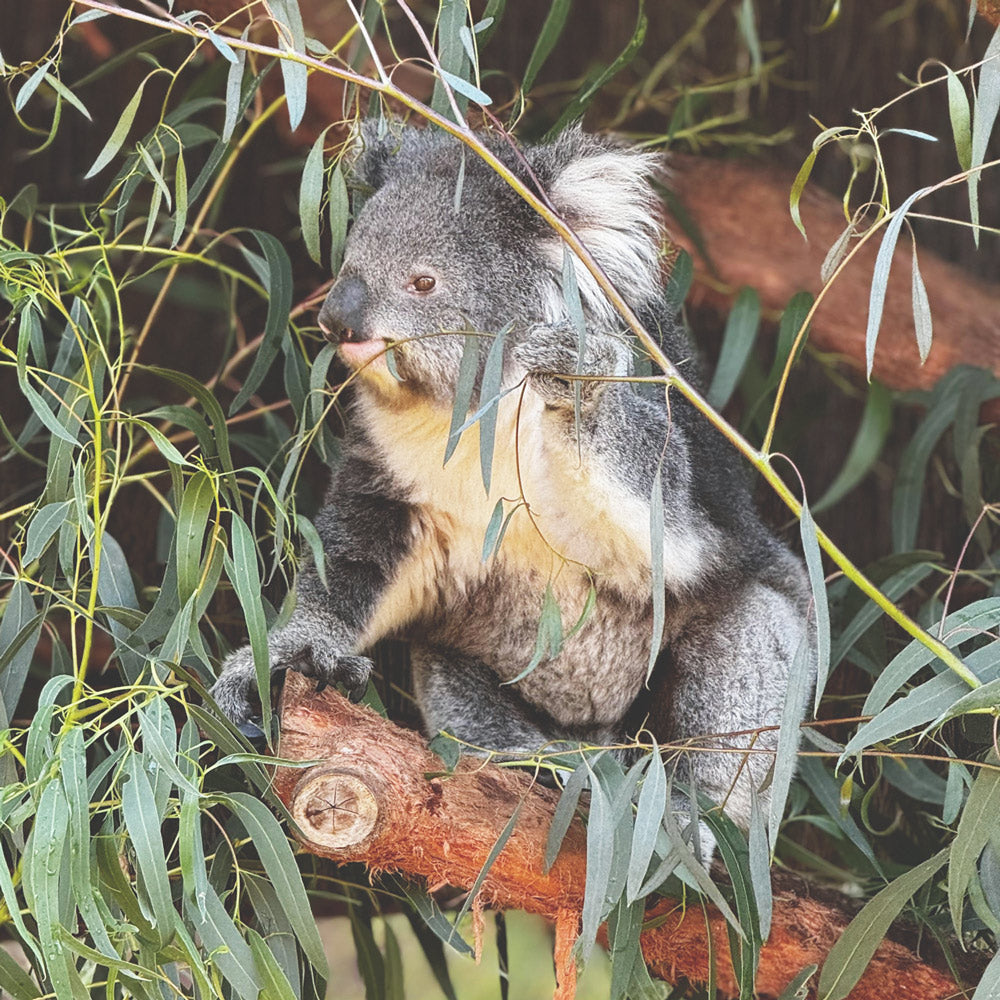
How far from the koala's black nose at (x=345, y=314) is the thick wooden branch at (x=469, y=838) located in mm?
575

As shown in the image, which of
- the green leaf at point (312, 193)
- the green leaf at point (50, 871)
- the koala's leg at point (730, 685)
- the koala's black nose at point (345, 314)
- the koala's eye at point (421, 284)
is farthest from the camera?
the koala's leg at point (730, 685)

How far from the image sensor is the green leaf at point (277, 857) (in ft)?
5.92

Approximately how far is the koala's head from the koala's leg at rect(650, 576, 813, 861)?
0.64m

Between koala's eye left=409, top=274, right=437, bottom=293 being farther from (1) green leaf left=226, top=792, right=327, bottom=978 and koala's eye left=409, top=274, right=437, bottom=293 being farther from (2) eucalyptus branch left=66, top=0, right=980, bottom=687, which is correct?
(1) green leaf left=226, top=792, right=327, bottom=978

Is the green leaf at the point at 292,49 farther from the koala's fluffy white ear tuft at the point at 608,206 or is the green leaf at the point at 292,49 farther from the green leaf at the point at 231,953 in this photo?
the green leaf at the point at 231,953

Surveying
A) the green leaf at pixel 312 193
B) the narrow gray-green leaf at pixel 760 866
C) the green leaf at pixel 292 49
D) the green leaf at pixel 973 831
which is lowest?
the narrow gray-green leaf at pixel 760 866

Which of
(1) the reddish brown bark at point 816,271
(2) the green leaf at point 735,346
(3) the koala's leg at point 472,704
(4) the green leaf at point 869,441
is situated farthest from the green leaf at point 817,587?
(1) the reddish brown bark at point 816,271

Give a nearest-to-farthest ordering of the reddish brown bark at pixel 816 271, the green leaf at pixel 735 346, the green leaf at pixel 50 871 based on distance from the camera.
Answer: the green leaf at pixel 50 871
the green leaf at pixel 735 346
the reddish brown bark at pixel 816 271

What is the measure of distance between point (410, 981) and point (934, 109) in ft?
12.9

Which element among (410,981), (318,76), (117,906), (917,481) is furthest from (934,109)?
(410,981)

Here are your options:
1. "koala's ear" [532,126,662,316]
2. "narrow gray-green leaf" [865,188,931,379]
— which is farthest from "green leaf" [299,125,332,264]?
"narrow gray-green leaf" [865,188,931,379]

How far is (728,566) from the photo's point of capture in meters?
2.58

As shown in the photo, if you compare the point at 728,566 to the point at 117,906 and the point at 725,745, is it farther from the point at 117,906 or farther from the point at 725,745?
the point at 117,906

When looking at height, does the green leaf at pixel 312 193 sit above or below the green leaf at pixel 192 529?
above
